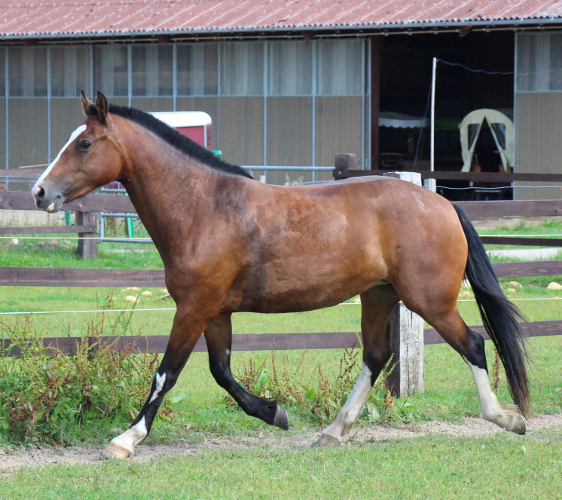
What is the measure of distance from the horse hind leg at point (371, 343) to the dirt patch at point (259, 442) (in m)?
0.22

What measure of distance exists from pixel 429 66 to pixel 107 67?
1105 cm

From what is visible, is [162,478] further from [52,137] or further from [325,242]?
[52,137]

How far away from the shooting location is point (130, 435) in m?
5.04

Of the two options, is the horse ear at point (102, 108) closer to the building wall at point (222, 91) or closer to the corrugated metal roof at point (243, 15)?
the corrugated metal roof at point (243, 15)

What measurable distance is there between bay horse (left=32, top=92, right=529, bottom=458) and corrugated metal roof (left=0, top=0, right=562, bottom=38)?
47.9ft

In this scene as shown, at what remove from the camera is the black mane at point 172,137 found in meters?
Answer: 5.29

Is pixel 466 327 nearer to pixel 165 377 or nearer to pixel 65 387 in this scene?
pixel 165 377

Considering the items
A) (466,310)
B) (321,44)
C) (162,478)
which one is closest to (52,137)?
(321,44)

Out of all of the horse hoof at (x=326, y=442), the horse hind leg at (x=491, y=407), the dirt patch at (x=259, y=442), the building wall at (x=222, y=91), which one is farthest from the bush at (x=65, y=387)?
the building wall at (x=222, y=91)

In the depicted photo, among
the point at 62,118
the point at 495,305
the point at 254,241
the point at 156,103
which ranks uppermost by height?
the point at 156,103

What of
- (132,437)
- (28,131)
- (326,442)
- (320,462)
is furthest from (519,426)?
(28,131)

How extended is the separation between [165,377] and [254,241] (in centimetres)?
98

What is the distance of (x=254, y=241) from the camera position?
519 cm

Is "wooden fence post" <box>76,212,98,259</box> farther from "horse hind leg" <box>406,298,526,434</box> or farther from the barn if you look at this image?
"horse hind leg" <box>406,298,526,434</box>
